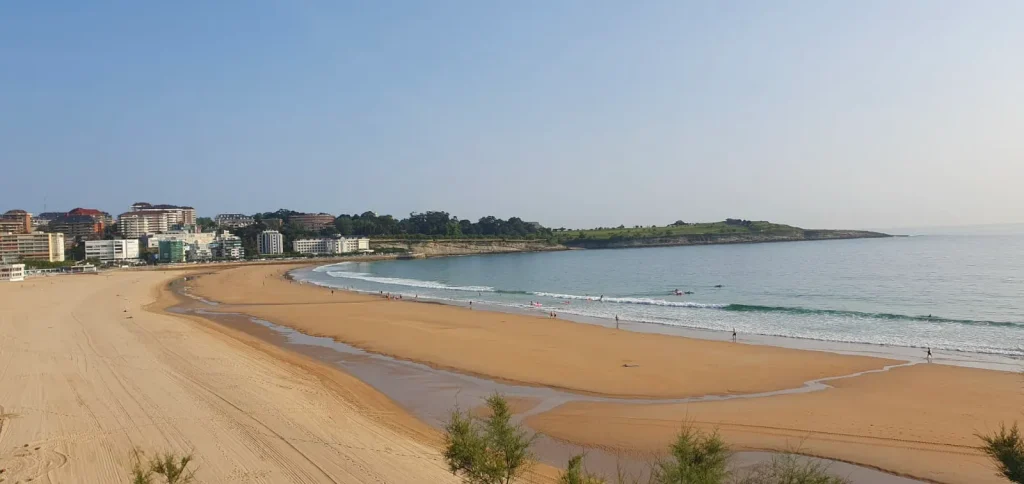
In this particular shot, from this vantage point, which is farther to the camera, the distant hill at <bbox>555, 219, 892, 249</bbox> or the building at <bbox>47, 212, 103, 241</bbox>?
the distant hill at <bbox>555, 219, 892, 249</bbox>

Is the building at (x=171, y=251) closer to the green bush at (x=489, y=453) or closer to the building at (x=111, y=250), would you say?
the building at (x=111, y=250)

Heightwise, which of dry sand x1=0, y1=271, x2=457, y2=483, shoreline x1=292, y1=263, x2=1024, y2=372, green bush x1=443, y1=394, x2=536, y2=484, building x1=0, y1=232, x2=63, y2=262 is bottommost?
shoreline x1=292, y1=263, x2=1024, y2=372

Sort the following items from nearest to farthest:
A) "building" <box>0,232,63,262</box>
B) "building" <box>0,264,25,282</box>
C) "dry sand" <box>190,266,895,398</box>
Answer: "dry sand" <box>190,266,895,398</box> < "building" <box>0,264,25,282</box> < "building" <box>0,232,63,262</box>

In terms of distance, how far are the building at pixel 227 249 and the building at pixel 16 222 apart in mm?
37465

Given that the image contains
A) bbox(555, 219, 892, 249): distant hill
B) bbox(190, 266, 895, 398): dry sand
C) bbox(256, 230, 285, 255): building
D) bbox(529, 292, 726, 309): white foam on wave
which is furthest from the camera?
bbox(555, 219, 892, 249): distant hill

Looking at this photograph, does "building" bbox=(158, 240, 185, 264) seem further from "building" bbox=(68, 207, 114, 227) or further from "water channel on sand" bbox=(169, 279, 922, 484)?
"water channel on sand" bbox=(169, 279, 922, 484)

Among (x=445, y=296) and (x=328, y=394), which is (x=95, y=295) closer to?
(x=445, y=296)

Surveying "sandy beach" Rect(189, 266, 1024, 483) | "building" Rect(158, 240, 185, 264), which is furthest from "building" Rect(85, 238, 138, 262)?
"sandy beach" Rect(189, 266, 1024, 483)

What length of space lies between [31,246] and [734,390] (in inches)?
5311

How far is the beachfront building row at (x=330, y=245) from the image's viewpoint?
501 feet

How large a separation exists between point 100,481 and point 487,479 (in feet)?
22.2

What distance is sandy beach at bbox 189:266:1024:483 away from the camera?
38.3 ft

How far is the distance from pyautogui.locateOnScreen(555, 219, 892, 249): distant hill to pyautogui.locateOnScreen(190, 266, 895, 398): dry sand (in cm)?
13932

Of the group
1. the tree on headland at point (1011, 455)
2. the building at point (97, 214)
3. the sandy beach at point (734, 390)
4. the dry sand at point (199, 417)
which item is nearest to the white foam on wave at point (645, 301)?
the sandy beach at point (734, 390)
